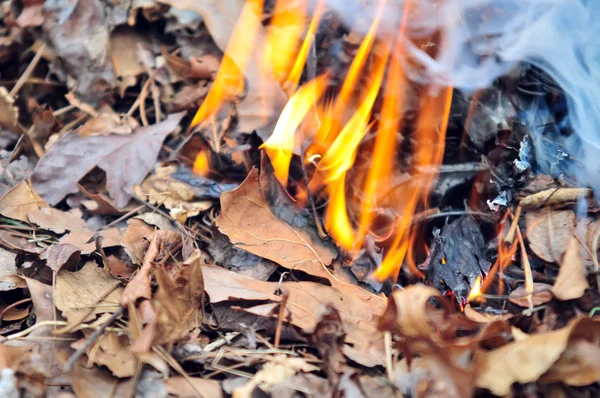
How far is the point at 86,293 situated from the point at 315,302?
2.47 ft

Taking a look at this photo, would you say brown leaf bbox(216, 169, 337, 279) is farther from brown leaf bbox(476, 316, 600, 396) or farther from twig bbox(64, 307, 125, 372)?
brown leaf bbox(476, 316, 600, 396)

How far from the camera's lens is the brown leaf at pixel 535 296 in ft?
5.41

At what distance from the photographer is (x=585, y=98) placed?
6.98ft

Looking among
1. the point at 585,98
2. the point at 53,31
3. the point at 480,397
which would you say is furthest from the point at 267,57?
the point at 480,397

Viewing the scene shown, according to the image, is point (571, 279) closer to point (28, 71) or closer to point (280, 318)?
point (280, 318)

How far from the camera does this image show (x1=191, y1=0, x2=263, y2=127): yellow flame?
2.53 meters

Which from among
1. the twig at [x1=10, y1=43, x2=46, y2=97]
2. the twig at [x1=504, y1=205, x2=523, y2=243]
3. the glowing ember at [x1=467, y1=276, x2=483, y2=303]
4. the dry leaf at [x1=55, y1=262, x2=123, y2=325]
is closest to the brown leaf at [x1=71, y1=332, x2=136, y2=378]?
the dry leaf at [x1=55, y1=262, x2=123, y2=325]

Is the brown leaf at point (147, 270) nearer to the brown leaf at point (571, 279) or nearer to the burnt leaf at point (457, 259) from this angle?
the burnt leaf at point (457, 259)

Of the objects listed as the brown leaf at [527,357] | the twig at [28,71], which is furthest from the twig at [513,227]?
the twig at [28,71]

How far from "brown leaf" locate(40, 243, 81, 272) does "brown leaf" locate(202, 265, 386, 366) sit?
456 millimetres

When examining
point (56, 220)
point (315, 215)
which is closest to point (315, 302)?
point (315, 215)

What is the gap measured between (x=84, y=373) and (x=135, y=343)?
0.64 ft

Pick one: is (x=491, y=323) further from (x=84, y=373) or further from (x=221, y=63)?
(x=221, y=63)

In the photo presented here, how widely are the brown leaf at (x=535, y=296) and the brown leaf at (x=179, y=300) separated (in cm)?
100
